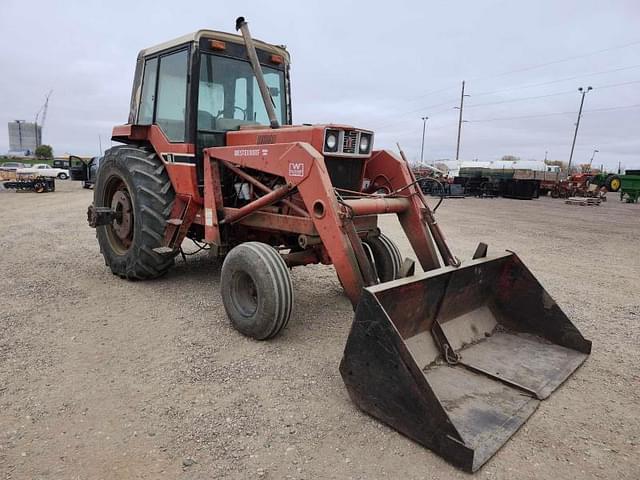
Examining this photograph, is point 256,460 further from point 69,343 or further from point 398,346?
point 69,343

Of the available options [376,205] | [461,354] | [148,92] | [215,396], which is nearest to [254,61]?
[148,92]

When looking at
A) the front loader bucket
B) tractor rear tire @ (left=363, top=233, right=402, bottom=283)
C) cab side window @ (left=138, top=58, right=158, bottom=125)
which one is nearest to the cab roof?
cab side window @ (left=138, top=58, right=158, bottom=125)

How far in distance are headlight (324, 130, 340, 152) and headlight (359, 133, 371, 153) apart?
0.32 metres

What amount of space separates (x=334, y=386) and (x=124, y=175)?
392 centimetres

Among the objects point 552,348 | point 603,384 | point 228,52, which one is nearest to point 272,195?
point 228,52

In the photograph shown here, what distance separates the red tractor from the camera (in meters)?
2.90

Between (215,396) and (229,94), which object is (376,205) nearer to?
(215,396)

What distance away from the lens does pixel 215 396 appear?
3199 millimetres

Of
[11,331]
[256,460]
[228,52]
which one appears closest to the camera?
[256,460]

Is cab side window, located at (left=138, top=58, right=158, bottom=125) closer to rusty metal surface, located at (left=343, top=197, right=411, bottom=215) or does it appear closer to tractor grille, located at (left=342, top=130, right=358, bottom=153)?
tractor grille, located at (left=342, top=130, right=358, bottom=153)

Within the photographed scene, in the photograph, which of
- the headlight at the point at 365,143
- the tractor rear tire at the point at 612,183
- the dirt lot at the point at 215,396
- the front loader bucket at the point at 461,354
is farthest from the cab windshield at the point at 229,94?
the tractor rear tire at the point at 612,183

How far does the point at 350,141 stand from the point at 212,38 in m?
2.04

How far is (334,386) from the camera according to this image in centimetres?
336

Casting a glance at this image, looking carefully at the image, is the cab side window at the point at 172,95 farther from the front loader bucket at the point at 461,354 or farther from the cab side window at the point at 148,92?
the front loader bucket at the point at 461,354
